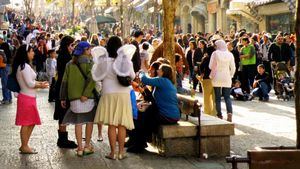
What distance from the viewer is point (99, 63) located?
9656 mm

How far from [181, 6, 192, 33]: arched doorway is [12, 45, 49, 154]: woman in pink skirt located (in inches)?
1866

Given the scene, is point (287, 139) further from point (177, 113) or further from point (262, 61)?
point (262, 61)

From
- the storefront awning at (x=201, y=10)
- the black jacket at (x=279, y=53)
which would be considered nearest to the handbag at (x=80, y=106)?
the black jacket at (x=279, y=53)

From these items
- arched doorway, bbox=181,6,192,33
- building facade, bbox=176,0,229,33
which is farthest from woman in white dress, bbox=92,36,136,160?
arched doorway, bbox=181,6,192,33

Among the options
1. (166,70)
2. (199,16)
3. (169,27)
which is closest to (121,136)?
(166,70)

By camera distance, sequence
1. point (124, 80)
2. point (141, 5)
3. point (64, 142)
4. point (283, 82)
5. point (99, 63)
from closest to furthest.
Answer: point (124, 80) → point (99, 63) → point (64, 142) → point (283, 82) → point (141, 5)

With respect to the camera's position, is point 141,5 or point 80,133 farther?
point 141,5

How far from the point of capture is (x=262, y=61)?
72.0ft

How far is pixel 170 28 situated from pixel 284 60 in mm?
9184

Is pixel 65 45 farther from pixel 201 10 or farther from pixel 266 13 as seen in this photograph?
pixel 201 10

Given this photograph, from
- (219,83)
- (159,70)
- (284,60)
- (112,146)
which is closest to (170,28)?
(219,83)

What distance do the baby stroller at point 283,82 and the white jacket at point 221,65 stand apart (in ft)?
18.2

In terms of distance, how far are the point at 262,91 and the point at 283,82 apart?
722mm

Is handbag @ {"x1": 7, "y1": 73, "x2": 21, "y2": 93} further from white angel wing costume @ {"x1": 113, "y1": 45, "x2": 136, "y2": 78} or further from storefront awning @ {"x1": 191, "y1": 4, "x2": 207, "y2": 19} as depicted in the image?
storefront awning @ {"x1": 191, "y1": 4, "x2": 207, "y2": 19}
